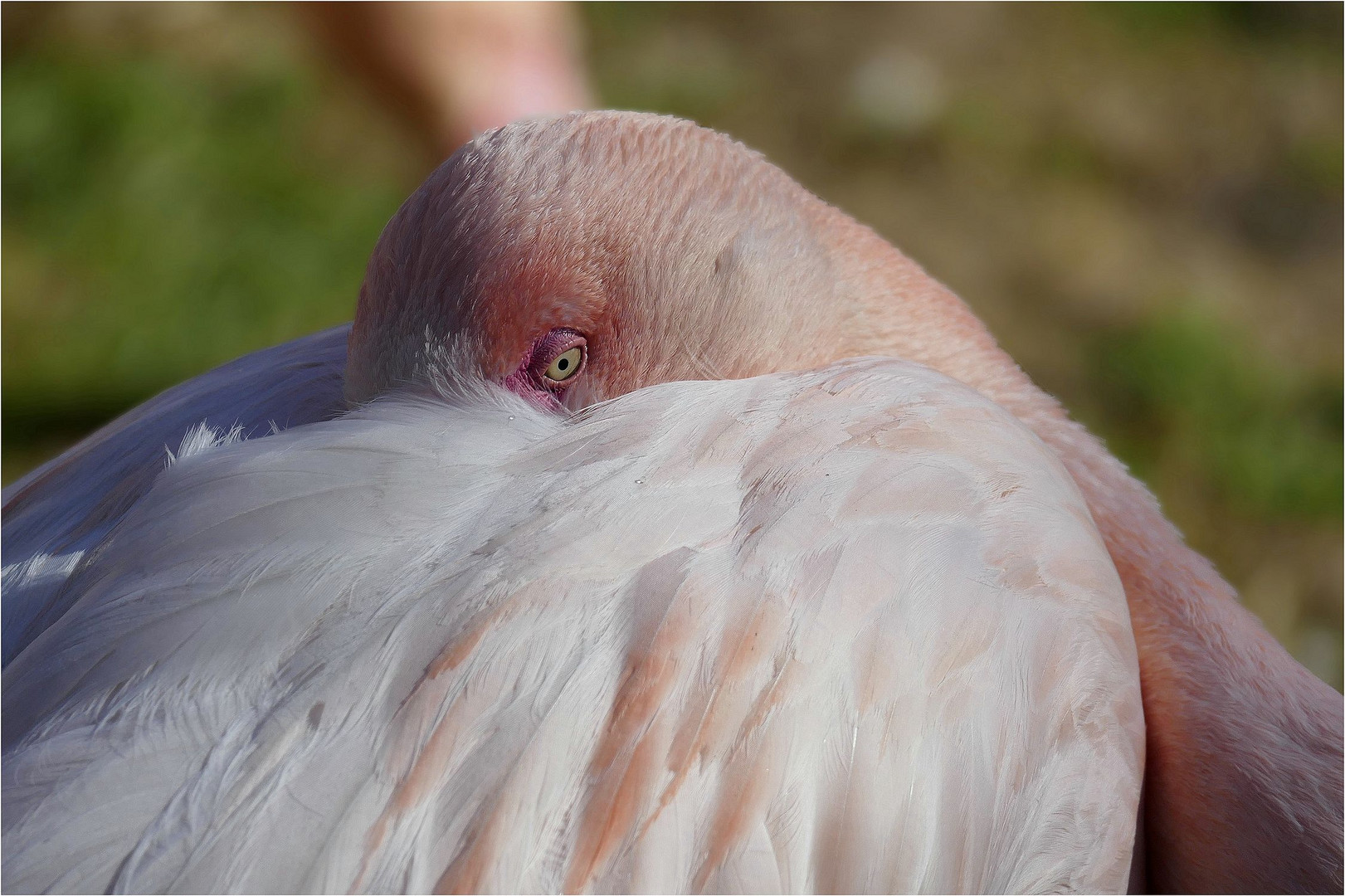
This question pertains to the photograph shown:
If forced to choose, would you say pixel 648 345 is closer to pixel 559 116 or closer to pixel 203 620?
pixel 559 116

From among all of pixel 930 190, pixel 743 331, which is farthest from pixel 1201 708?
pixel 930 190

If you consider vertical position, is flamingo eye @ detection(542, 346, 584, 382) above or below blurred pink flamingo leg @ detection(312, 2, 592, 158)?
below

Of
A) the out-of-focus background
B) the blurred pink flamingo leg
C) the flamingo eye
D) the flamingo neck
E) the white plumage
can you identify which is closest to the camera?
the white plumage

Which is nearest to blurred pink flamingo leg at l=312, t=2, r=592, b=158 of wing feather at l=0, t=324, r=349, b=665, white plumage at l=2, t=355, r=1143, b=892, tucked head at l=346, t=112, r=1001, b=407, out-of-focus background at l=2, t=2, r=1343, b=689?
out-of-focus background at l=2, t=2, r=1343, b=689

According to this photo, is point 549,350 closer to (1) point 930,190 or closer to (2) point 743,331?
(2) point 743,331

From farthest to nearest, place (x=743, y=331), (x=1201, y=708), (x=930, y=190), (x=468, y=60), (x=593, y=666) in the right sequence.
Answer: (x=930, y=190)
(x=468, y=60)
(x=743, y=331)
(x=1201, y=708)
(x=593, y=666)

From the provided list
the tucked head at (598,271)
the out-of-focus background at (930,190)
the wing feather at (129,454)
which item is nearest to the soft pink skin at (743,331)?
the tucked head at (598,271)

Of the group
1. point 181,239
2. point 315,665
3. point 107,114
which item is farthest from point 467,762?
point 107,114

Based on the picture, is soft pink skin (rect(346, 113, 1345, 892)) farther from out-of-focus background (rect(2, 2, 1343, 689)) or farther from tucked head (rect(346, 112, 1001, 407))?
out-of-focus background (rect(2, 2, 1343, 689))
